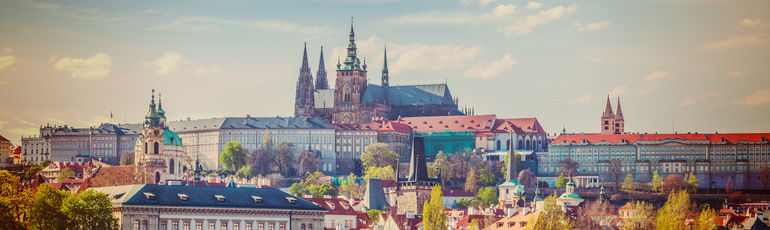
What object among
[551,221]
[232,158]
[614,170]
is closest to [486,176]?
[614,170]

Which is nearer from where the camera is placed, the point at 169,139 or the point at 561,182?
the point at 169,139

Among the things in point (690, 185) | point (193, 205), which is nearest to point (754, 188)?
point (690, 185)

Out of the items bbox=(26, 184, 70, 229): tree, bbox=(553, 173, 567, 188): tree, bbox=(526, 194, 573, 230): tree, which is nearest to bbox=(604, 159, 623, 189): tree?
bbox=(553, 173, 567, 188): tree

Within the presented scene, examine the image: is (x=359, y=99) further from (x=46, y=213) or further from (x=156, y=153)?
(x=46, y=213)

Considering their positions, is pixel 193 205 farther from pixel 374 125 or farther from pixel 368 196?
pixel 374 125

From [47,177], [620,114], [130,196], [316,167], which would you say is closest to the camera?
[130,196]

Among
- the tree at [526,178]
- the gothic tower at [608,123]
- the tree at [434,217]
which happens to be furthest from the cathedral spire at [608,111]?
the tree at [434,217]

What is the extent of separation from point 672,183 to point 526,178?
13593 mm

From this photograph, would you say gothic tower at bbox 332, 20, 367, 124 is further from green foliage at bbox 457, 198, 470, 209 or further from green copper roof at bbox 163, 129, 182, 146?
green copper roof at bbox 163, 129, 182, 146

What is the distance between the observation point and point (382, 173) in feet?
529

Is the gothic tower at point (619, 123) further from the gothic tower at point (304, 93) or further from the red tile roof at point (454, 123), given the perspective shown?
the gothic tower at point (304, 93)

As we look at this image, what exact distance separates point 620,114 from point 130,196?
116 meters

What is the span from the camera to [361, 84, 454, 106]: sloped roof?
197m

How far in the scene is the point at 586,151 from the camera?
17938 centimetres
